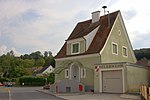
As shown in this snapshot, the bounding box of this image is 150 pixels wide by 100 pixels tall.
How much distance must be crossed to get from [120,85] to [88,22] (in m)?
14.2

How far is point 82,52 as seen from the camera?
31141mm

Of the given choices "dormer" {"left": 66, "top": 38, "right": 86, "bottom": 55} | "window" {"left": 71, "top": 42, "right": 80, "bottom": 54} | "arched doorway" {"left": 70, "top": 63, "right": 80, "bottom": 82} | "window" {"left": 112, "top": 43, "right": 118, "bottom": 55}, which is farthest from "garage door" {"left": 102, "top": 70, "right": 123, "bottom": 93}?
"window" {"left": 71, "top": 42, "right": 80, "bottom": 54}

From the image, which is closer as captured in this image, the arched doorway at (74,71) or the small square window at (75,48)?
the arched doorway at (74,71)

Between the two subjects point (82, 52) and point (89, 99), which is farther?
point (82, 52)

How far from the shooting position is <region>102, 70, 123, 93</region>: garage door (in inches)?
991

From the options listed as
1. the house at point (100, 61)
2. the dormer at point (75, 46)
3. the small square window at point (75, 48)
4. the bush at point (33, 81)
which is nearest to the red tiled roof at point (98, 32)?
the house at point (100, 61)

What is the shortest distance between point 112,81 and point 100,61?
3.22 m

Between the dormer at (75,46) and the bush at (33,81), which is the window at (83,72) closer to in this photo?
the dormer at (75,46)

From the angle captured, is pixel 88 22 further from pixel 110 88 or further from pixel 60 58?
pixel 110 88

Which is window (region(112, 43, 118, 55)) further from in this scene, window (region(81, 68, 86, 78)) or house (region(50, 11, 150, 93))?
window (region(81, 68, 86, 78))

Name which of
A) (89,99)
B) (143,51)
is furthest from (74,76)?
(143,51)

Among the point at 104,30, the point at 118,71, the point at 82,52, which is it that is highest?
the point at 104,30

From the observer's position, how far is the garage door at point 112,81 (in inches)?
991

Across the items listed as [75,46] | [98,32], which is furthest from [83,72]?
[98,32]
